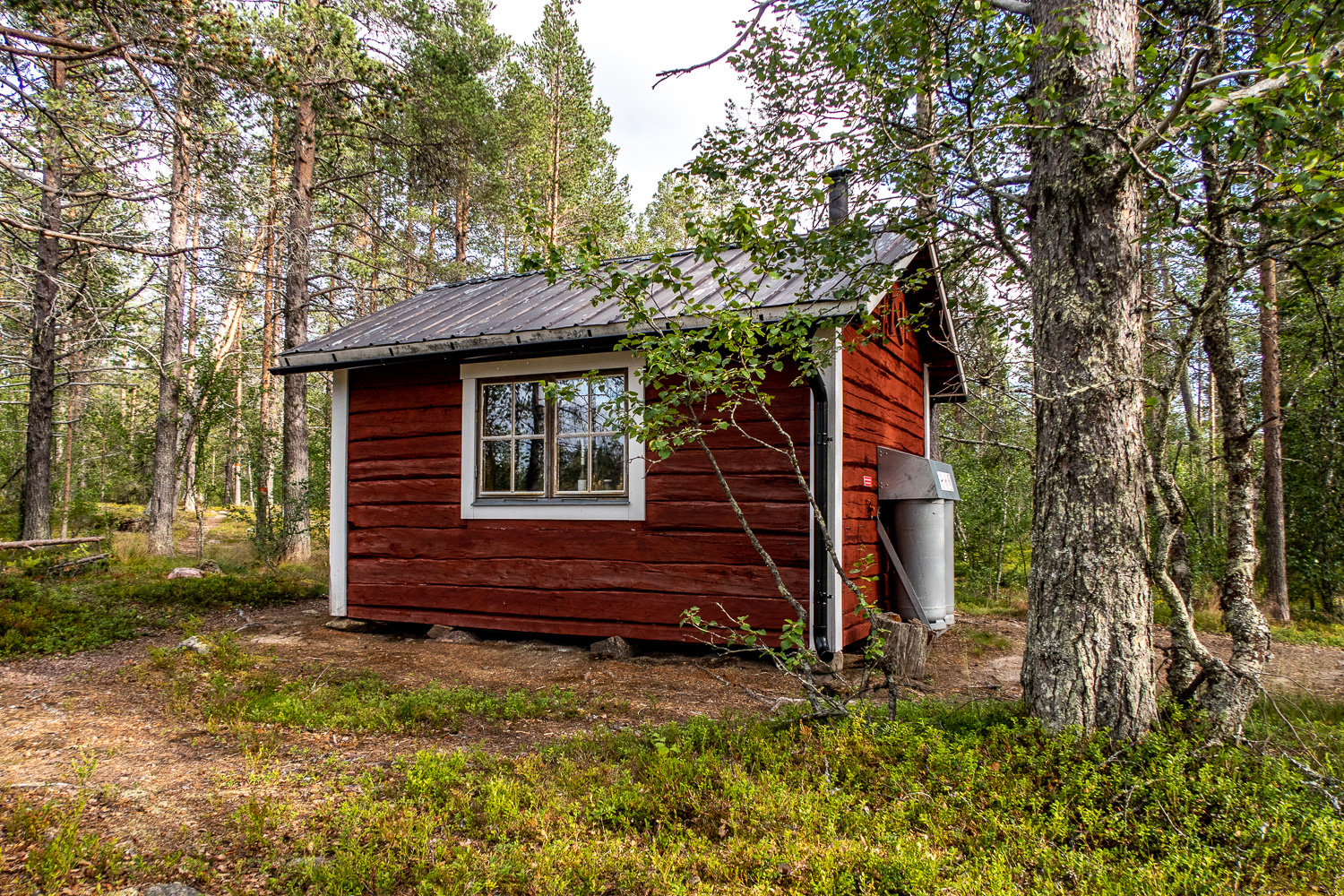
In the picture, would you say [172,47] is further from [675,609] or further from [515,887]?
[515,887]

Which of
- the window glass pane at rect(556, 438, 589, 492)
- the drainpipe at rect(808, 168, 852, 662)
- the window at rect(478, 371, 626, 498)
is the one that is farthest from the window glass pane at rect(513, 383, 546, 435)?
the drainpipe at rect(808, 168, 852, 662)

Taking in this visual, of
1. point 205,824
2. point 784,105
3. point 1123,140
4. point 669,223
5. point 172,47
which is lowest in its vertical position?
point 205,824

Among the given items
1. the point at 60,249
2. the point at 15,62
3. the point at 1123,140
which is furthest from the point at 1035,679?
the point at 60,249

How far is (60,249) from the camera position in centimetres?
998

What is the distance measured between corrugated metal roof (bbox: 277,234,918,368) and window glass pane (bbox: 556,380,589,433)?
66cm

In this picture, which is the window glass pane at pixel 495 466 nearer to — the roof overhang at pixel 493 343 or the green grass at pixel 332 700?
the roof overhang at pixel 493 343

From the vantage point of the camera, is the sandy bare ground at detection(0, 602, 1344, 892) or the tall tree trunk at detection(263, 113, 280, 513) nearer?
the sandy bare ground at detection(0, 602, 1344, 892)

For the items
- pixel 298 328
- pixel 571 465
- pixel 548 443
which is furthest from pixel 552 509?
pixel 298 328

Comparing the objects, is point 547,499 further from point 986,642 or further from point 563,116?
point 563,116

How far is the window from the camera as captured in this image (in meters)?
6.24

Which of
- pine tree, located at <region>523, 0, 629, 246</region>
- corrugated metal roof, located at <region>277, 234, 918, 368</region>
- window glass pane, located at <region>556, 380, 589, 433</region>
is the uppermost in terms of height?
pine tree, located at <region>523, 0, 629, 246</region>

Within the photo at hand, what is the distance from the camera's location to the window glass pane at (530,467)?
6.50 metres

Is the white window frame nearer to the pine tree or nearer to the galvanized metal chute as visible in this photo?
the galvanized metal chute

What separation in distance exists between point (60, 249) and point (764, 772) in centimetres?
1219
